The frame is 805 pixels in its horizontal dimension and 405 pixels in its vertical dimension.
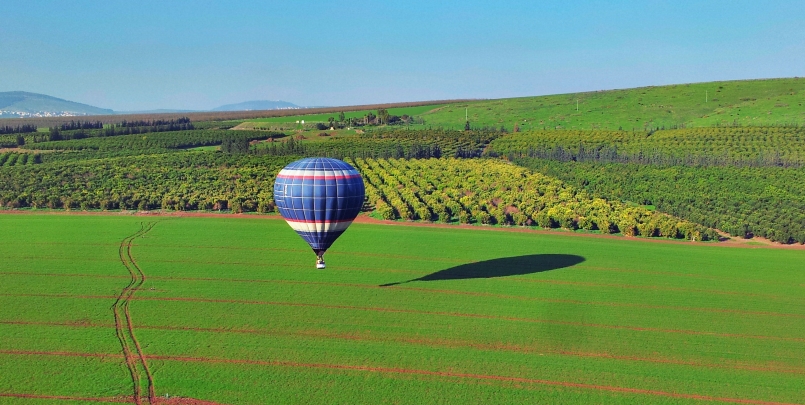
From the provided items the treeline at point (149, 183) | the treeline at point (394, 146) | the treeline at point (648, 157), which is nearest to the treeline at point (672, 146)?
the treeline at point (648, 157)

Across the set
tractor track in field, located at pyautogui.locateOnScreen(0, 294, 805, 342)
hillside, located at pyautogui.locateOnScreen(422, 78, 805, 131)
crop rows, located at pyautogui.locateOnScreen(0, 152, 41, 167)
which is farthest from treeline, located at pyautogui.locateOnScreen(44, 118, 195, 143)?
tractor track in field, located at pyautogui.locateOnScreen(0, 294, 805, 342)

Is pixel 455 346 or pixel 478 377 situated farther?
pixel 455 346

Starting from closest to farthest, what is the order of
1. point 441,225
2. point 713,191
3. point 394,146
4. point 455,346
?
point 455,346 < point 441,225 < point 713,191 < point 394,146

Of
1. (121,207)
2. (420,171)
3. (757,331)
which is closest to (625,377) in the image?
(757,331)

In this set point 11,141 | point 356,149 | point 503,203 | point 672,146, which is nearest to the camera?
point 503,203

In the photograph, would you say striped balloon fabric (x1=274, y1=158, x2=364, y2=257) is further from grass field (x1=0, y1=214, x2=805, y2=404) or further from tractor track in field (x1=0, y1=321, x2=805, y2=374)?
tractor track in field (x1=0, y1=321, x2=805, y2=374)

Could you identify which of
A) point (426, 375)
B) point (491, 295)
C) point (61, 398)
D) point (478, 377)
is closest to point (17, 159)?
point (61, 398)

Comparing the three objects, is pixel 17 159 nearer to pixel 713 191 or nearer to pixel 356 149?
pixel 356 149
